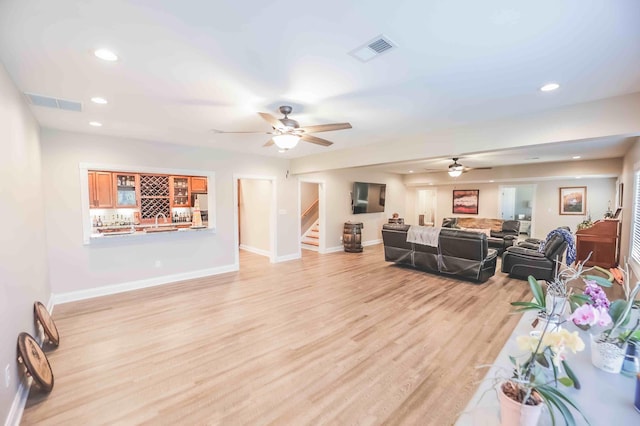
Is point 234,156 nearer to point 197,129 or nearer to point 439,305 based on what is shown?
point 197,129

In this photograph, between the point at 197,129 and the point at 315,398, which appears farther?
the point at 197,129

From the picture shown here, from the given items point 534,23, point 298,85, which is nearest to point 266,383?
point 298,85

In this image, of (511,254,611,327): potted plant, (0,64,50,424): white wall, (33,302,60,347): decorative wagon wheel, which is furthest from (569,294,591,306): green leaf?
(33,302,60,347): decorative wagon wheel

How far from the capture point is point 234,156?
5973 mm

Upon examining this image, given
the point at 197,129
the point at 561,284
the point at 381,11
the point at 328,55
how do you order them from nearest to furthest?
the point at 561,284, the point at 381,11, the point at 328,55, the point at 197,129

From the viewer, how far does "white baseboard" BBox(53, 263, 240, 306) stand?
4.29 m

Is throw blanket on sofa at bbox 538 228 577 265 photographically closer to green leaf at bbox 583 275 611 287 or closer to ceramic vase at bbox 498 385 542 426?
green leaf at bbox 583 275 611 287

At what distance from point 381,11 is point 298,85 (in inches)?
44.7

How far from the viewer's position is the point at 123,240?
4758 mm

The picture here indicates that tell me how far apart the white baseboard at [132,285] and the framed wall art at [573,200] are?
974 cm

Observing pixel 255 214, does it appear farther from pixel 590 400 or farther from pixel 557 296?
pixel 590 400

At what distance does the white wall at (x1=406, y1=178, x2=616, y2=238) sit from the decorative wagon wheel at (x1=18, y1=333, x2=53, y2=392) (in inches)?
447

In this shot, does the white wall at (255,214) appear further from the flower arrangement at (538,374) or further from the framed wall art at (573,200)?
the framed wall art at (573,200)

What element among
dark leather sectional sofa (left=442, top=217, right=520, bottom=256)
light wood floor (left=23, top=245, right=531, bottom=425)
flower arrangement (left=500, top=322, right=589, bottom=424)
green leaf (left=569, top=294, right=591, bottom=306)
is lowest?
light wood floor (left=23, top=245, right=531, bottom=425)
